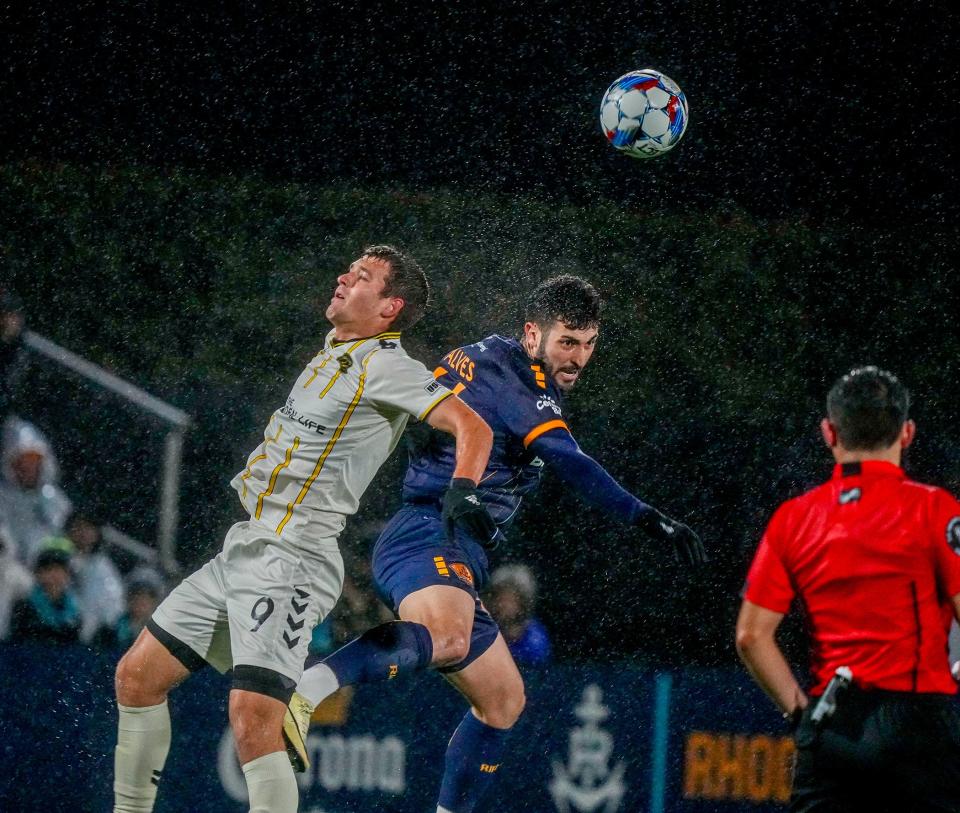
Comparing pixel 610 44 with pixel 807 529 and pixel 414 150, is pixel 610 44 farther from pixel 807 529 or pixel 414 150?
pixel 807 529

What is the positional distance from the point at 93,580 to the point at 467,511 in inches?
160

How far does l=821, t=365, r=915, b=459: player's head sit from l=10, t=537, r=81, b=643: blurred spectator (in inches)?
195

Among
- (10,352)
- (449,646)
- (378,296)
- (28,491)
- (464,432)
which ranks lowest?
(449,646)

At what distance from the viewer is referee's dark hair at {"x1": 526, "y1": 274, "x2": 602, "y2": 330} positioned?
462cm

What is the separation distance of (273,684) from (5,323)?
4.79 m

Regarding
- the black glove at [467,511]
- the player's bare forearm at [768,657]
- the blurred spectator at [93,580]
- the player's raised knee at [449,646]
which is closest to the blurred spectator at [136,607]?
the blurred spectator at [93,580]

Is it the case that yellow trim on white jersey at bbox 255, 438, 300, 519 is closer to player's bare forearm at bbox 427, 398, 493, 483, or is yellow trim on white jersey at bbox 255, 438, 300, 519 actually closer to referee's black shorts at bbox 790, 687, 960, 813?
player's bare forearm at bbox 427, 398, 493, 483

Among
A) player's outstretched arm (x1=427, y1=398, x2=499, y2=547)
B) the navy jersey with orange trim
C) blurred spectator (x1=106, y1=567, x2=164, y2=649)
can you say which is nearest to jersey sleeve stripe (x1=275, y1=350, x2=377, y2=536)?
player's outstretched arm (x1=427, y1=398, x2=499, y2=547)

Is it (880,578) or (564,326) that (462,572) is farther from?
(880,578)

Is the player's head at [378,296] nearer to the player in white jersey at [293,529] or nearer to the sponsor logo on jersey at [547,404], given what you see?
the player in white jersey at [293,529]

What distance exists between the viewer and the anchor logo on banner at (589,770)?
579 centimetres

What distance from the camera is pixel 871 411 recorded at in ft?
9.78

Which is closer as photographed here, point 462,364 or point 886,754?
point 886,754

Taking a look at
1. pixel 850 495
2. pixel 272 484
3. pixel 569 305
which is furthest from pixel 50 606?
pixel 850 495
